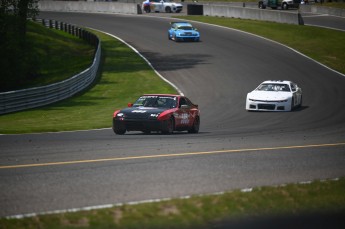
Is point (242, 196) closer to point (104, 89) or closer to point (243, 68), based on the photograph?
point (104, 89)

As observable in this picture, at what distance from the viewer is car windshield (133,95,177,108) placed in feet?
75.3

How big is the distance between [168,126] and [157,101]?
4.28 feet

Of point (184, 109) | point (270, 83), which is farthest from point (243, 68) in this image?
point (184, 109)

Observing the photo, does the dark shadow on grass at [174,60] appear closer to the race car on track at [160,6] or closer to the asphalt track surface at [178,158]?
the asphalt track surface at [178,158]

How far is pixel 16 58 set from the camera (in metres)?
43.3

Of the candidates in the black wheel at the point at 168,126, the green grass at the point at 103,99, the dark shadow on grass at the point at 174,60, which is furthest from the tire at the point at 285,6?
the black wheel at the point at 168,126

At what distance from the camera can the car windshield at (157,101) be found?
2295 centimetres

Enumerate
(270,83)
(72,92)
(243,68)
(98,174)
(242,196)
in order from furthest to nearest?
1. (243,68)
2. (72,92)
3. (270,83)
4. (98,174)
5. (242,196)

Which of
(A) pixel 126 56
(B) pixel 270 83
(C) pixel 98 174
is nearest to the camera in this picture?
(C) pixel 98 174

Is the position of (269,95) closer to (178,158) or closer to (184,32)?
(178,158)

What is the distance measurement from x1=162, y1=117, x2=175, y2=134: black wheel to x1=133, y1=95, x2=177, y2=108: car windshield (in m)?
0.67

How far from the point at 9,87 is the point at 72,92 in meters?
6.49

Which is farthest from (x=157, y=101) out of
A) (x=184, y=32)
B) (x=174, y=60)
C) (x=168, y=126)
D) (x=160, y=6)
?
(x=160, y=6)

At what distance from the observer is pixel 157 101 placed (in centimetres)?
2316
